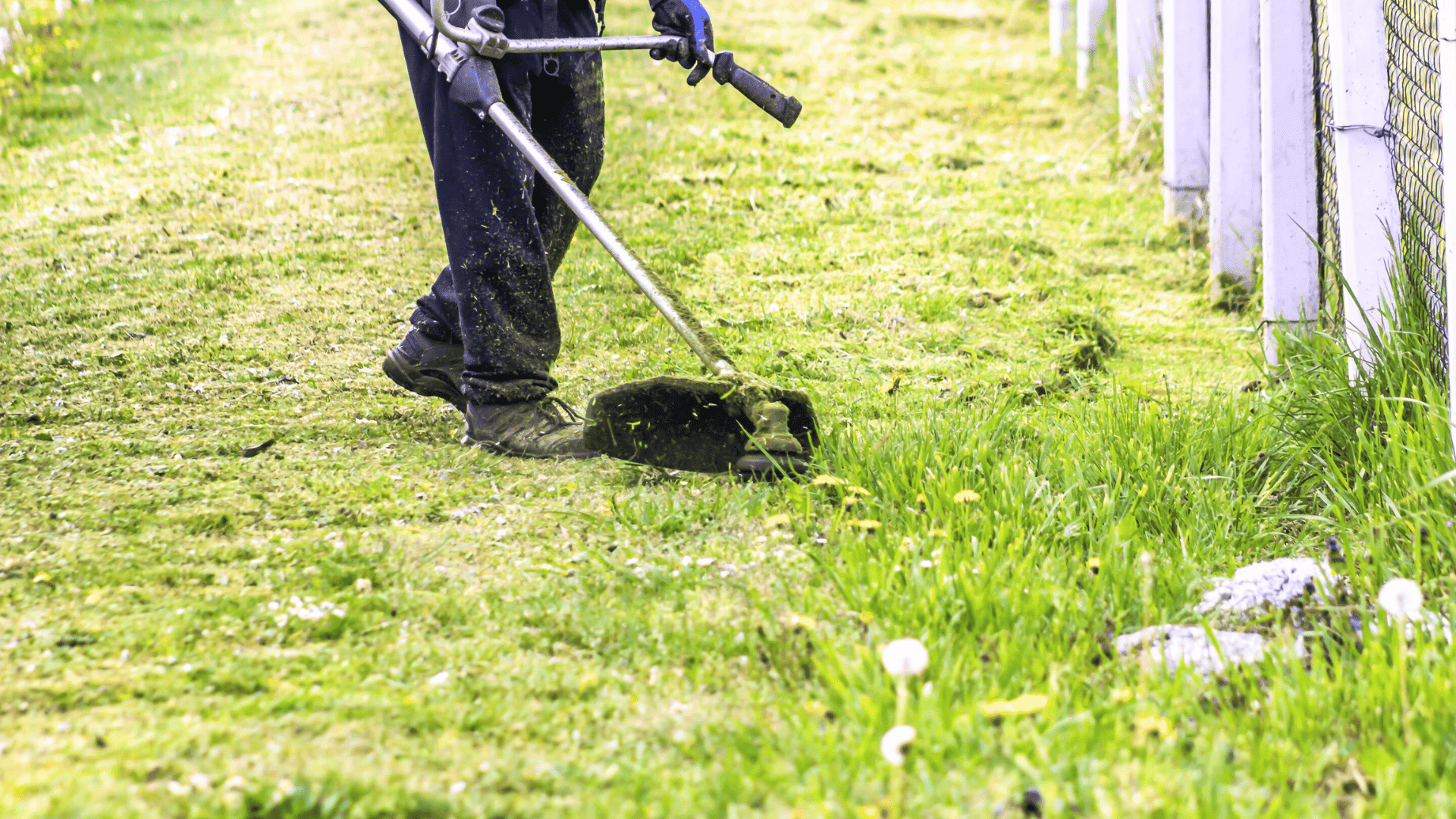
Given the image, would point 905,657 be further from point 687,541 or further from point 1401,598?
point 687,541

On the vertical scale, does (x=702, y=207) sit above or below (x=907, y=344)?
above

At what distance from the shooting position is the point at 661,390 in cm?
252

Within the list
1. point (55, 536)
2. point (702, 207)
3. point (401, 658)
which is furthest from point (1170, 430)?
point (702, 207)

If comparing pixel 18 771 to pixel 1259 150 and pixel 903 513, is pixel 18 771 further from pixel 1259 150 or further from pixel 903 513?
pixel 1259 150

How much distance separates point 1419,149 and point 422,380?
2.55 metres

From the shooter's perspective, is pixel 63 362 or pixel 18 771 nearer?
pixel 18 771

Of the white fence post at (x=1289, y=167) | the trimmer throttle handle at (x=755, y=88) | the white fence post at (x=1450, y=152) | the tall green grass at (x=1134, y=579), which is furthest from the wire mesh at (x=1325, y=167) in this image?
the trimmer throttle handle at (x=755, y=88)

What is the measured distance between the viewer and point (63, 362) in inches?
135

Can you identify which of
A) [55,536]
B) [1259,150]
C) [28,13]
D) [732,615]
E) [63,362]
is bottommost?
[732,615]

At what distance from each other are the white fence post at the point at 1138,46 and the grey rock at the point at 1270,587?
4.17m

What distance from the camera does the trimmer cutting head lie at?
2.45 metres

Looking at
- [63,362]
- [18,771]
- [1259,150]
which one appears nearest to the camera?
[18,771]

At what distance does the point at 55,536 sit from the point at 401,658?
933 millimetres

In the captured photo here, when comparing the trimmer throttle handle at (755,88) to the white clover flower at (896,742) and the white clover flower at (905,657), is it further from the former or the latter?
the white clover flower at (896,742)
